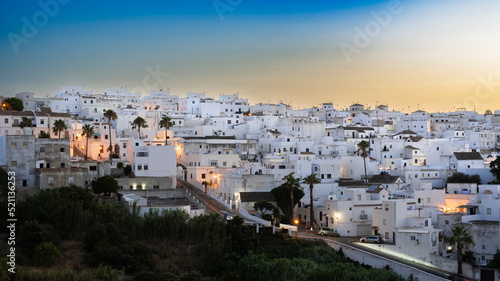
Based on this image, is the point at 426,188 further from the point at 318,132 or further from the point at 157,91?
the point at 157,91

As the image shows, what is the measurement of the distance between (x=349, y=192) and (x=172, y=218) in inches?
452

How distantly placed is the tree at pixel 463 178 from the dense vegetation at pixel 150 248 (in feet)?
59.2

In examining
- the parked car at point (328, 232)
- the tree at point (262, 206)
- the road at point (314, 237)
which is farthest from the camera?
the tree at point (262, 206)

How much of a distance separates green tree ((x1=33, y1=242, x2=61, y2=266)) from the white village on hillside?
593 cm

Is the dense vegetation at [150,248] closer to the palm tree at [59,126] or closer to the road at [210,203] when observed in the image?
the road at [210,203]

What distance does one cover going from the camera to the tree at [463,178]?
4278 cm

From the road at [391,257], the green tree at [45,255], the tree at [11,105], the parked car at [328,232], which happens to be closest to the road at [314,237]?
the road at [391,257]

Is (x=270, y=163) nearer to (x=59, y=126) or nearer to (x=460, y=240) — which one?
(x=59, y=126)

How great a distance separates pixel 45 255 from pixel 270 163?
21.5 meters

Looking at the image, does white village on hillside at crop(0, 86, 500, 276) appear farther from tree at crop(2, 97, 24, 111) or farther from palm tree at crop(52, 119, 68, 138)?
tree at crop(2, 97, 24, 111)

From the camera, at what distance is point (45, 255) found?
25.8 metres

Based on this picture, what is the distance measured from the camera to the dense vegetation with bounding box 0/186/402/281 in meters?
25.7

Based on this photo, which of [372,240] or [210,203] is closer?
[372,240]

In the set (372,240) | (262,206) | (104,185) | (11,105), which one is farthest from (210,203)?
(11,105)
